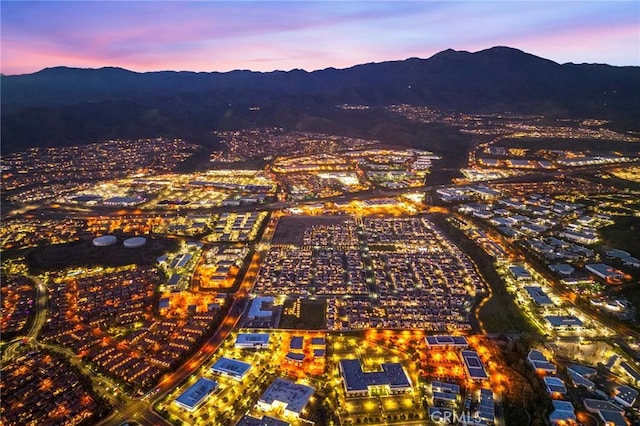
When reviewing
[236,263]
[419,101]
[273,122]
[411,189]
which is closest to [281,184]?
[411,189]

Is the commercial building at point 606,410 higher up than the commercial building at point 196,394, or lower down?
lower down

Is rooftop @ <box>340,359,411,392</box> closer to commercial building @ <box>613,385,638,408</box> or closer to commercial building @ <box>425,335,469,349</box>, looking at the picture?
commercial building @ <box>425,335,469,349</box>

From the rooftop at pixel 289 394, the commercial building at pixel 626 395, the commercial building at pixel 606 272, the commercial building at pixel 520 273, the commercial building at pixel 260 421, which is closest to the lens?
the commercial building at pixel 260 421

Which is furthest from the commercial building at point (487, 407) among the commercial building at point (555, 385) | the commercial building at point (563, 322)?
the commercial building at point (563, 322)

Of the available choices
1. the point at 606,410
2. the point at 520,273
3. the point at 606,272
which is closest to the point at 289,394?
the point at 606,410

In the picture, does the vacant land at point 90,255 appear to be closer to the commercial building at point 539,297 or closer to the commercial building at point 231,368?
the commercial building at point 231,368

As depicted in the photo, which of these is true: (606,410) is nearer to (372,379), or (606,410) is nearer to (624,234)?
(372,379)
